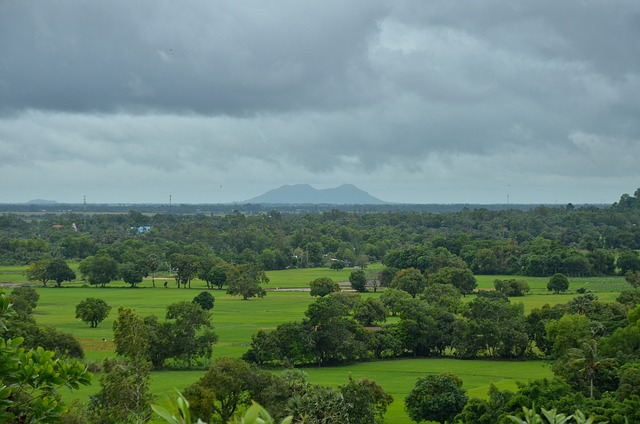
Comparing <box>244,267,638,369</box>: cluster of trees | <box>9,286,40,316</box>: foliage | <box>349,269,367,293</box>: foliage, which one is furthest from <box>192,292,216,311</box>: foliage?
<box>349,269,367,293</box>: foliage

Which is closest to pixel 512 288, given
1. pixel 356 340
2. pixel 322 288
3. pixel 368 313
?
pixel 322 288

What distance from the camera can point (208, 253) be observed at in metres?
134

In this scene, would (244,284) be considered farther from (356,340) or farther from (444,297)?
(356,340)

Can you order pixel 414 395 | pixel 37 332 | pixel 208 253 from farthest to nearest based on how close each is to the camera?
pixel 208 253, pixel 37 332, pixel 414 395

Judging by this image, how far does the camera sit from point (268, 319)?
75.7m

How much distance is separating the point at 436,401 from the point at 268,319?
38.1 metres

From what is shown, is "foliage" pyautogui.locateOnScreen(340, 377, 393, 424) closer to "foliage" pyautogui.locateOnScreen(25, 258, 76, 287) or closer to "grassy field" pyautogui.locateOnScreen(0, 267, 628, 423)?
"grassy field" pyautogui.locateOnScreen(0, 267, 628, 423)

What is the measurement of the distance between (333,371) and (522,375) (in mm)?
12349

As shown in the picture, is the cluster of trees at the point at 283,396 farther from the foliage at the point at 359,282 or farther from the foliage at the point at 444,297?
the foliage at the point at 359,282

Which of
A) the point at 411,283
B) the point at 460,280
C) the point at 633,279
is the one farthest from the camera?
the point at 633,279

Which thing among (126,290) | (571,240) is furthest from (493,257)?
(126,290)

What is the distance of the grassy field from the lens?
50.4 metres

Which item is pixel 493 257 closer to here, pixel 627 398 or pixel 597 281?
pixel 597 281

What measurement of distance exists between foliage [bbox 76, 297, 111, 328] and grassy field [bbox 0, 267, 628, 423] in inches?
33.0
